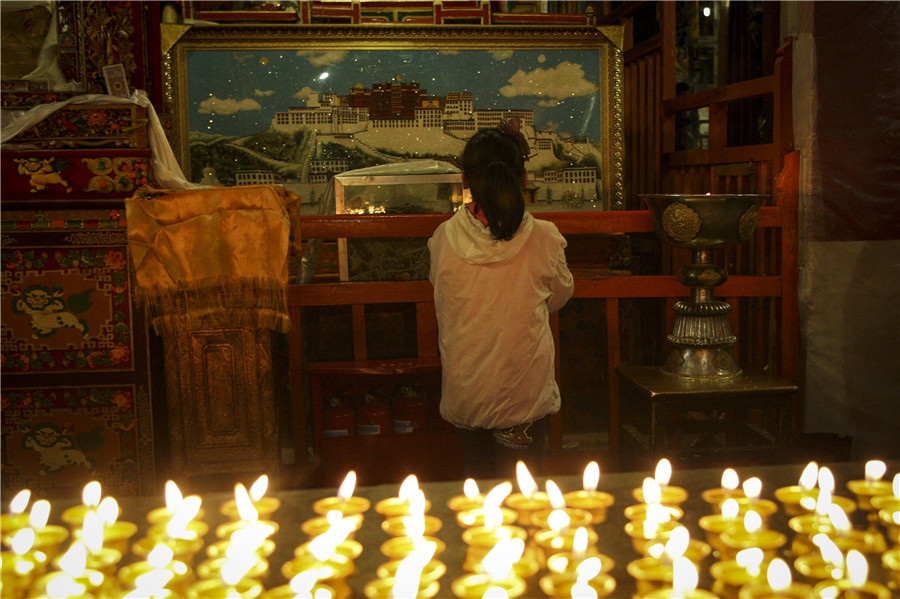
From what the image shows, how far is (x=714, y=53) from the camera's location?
647cm

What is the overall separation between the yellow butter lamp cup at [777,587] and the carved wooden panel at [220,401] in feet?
7.74

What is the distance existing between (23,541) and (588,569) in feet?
2.70

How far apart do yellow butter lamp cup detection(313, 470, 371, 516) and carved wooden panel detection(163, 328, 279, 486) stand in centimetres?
179

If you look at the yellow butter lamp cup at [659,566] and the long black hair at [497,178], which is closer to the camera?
the yellow butter lamp cup at [659,566]

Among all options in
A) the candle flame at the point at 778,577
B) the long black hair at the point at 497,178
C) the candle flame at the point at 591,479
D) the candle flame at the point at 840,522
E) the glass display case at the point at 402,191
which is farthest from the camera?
the glass display case at the point at 402,191

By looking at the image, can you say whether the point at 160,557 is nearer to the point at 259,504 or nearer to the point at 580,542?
the point at 259,504

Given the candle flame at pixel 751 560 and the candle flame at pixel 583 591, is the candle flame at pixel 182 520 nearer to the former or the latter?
the candle flame at pixel 583 591

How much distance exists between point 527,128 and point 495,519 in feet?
14.2

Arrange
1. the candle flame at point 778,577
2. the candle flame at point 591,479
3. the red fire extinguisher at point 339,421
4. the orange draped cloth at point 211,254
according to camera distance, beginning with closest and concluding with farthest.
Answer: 1. the candle flame at point 778,577
2. the candle flame at point 591,479
3. the orange draped cloth at point 211,254
4. the red fire extinguisher at point 339,421

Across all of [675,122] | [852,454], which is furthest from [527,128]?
[852,454]

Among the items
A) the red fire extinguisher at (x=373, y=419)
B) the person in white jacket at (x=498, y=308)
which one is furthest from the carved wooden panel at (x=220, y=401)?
the person in white jacket at (x=498, y=308)

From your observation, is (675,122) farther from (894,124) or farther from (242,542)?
(242,542)

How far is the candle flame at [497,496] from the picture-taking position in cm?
131

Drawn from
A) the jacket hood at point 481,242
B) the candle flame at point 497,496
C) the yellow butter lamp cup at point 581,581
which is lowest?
the yellow butter lamp cup at point 581,581
